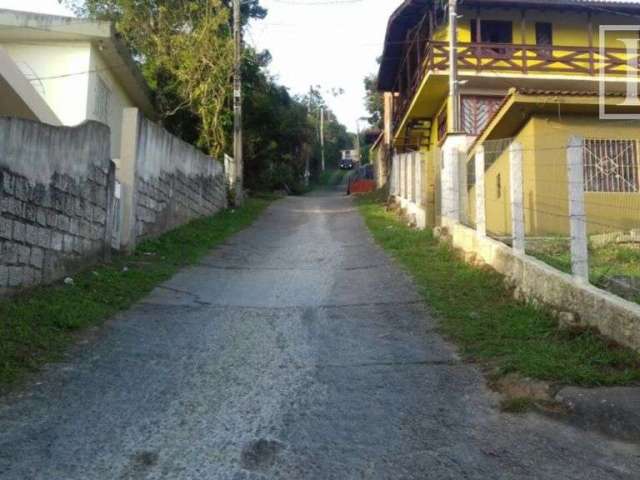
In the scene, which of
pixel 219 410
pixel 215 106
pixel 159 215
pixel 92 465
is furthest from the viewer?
pixel 215 106

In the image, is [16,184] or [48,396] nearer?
[48,396]

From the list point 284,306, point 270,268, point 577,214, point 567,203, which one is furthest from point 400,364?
point 567,203

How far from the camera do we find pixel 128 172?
9586 mm

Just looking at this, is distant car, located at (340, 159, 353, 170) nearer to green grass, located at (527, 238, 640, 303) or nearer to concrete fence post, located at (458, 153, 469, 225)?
concrete fence post, located at (458, 153, 469, 225)

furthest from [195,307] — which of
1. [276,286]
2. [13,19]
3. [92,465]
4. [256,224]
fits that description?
[256,224]

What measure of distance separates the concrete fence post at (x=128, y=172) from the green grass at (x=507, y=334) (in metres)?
4.25

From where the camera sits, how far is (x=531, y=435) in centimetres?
362

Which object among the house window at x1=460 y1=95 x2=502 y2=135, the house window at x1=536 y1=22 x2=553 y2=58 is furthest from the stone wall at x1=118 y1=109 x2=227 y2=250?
the house window at x1=536 y1=22 x2=553 y2=58

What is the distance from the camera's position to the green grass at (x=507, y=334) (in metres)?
4.41

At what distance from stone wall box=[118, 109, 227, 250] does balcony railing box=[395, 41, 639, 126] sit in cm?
694

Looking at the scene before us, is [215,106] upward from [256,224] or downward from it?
upward

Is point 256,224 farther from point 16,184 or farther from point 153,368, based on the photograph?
point 153,368

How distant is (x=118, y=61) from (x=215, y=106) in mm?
7141

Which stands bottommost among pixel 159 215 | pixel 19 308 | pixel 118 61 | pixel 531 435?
pixel 531 435
